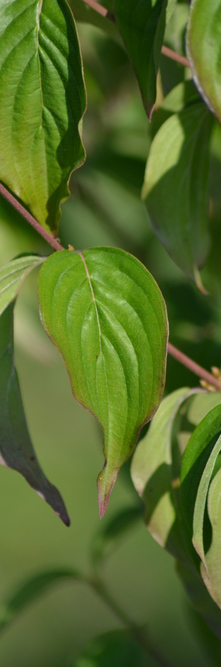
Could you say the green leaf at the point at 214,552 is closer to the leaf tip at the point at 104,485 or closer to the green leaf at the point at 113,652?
the leaf tip at the point at 104,485

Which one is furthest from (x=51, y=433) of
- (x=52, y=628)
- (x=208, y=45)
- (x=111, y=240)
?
(x=208, y=45)

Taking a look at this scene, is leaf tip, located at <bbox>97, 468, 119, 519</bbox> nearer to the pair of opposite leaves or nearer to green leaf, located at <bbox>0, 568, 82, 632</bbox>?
the pair of opposite leaves

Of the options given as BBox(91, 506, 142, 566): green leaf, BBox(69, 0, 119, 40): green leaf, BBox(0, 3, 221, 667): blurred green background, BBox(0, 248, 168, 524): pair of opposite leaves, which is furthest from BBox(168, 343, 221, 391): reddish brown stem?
BBox(91, 506, 142, 566): green leaf

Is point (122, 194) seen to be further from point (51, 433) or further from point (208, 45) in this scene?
point (51, 433)

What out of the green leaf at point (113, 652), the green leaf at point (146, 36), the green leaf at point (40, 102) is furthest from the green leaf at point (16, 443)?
the green leaf at point (113, 652)

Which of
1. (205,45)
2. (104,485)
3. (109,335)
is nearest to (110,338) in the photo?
(109,335)
